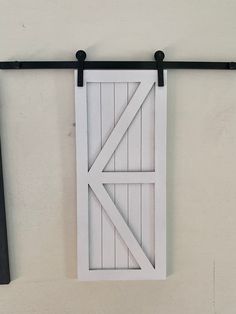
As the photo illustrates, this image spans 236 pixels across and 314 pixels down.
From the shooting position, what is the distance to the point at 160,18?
90cm

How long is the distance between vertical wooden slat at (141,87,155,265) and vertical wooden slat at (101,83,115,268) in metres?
0.09

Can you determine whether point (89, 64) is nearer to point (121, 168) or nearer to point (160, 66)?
point (160, 66)

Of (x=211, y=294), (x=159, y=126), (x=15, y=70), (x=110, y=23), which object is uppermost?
(x=110, y=23)


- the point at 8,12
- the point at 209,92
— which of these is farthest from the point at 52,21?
the point at 209,92

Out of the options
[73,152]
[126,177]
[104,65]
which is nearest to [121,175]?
[126,177]

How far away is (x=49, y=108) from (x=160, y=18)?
40 centimetres

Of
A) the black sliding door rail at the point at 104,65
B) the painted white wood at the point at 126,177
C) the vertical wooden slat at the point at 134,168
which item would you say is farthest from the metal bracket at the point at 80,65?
the painted white wood at the point at 126,177

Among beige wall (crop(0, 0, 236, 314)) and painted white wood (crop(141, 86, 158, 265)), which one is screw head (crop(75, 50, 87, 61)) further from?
painted white wood (crop(141, 86, 158, 265))

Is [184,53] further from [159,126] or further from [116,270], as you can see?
[116,270]

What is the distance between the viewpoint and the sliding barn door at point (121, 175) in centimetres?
89

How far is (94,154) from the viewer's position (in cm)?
90

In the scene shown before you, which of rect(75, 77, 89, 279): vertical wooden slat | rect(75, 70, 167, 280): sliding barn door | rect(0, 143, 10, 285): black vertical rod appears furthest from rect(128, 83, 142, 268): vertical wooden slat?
rect(0, 143, 10, 285): black vertical rod

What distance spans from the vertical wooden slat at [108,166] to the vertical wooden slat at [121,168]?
1 cm

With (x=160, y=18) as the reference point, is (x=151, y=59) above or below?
below
